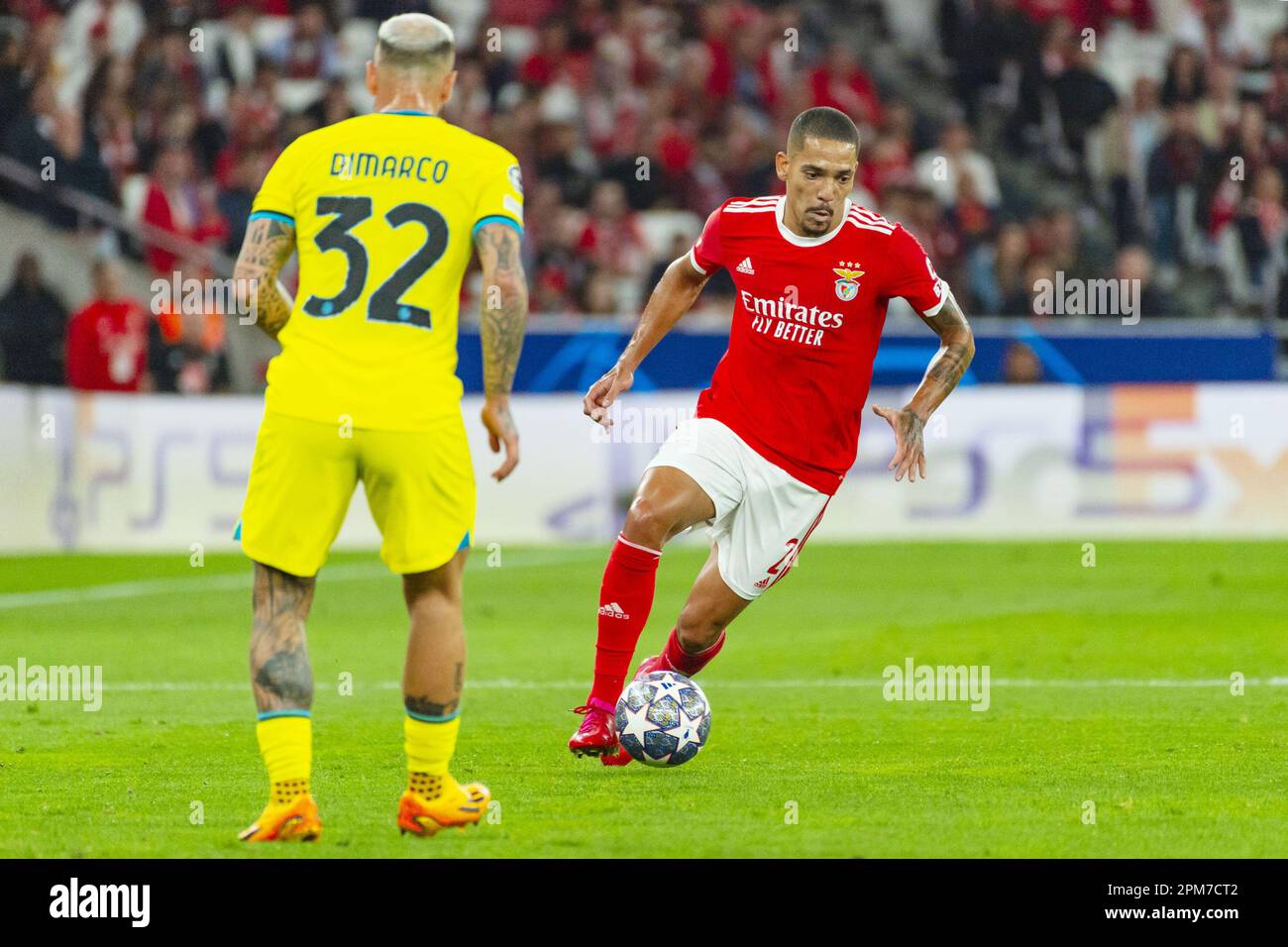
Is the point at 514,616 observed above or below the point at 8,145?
below

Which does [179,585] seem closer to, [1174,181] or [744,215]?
[744,215]

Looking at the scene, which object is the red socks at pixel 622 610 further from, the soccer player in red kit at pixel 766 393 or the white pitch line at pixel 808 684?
the white pitch line at pixel 808 684

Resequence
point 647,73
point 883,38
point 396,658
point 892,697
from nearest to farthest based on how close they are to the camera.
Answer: point 892,697 < point 396,658 < point 647,73 < point 883,38

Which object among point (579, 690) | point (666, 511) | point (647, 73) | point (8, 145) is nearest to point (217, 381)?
point (8, 145)

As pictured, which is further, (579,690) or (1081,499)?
(1081,499)

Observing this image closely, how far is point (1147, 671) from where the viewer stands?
1061 centimetres

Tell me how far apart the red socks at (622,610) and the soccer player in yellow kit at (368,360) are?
6.03 ft

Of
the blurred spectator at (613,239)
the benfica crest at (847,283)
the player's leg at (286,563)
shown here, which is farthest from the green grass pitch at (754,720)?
the blurred spectator at (613,239)

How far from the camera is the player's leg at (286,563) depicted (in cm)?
597

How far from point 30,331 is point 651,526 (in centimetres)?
1235

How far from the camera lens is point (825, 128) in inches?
299

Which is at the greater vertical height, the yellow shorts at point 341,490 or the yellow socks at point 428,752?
the yellow shorts at point 341,490

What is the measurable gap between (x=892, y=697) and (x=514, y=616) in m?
4.20
